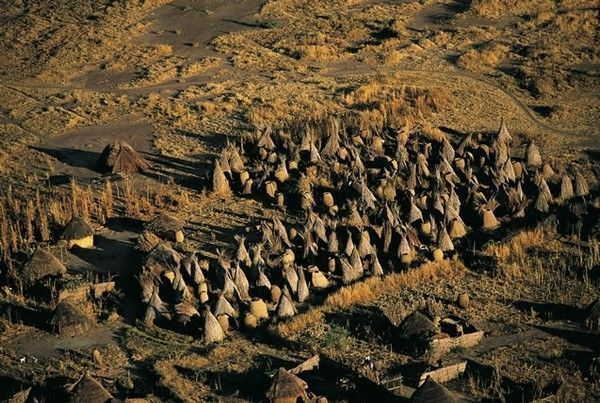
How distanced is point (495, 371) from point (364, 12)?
3475cm

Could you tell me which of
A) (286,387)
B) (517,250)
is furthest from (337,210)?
(286,387)

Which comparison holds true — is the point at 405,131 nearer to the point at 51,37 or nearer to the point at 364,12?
the point at 364,12

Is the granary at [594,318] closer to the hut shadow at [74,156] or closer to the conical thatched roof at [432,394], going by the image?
the conical thatched roof at [432,394]

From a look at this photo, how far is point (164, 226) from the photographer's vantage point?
31734mm

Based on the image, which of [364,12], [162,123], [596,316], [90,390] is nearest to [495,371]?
[596,316]

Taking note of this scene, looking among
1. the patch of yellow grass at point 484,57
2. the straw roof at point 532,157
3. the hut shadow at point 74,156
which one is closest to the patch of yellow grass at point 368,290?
the straw roof at point 532,157

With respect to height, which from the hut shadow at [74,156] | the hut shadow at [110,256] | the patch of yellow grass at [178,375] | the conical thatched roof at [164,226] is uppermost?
the conical thatched roof at [164,226]

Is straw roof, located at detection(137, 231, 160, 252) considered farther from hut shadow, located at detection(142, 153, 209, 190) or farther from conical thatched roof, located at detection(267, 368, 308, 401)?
conical thatched roof, located at detection(267, 368, 308, 401)

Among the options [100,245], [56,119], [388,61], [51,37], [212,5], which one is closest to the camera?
[100,245]

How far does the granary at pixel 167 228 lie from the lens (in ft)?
104

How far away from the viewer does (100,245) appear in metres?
32.0

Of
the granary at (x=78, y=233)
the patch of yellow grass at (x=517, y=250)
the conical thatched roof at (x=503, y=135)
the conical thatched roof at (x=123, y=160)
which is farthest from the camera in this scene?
the conical thatched roof at (x=123, y=160)

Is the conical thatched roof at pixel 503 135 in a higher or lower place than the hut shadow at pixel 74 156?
higher

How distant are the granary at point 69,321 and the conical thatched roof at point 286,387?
6.66 meters
